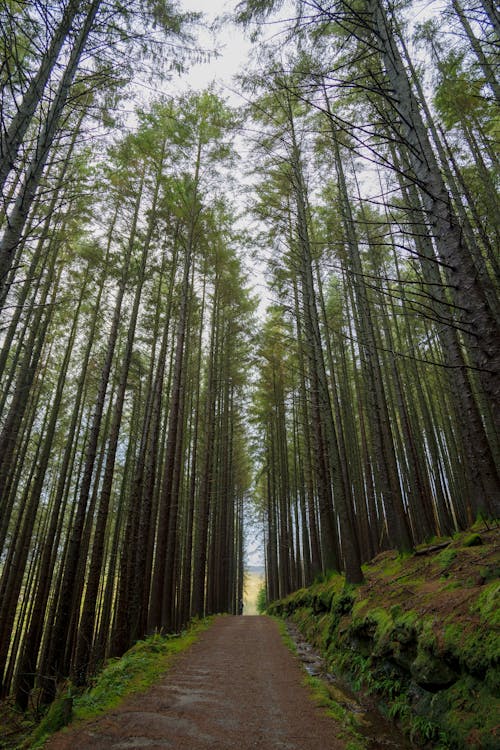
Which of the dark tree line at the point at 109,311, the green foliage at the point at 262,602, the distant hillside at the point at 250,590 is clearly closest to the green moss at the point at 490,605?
the dark tree line at the point at 109,311

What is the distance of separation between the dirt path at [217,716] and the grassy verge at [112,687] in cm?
17

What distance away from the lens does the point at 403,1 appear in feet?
18.1

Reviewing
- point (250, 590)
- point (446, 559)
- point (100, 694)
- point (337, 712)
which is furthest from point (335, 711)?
point (250, 590)

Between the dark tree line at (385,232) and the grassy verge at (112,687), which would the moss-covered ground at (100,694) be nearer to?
the grassy verge at (112,687)

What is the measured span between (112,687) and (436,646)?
374 centimetres

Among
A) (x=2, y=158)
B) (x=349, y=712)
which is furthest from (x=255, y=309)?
(x=349, y=712)

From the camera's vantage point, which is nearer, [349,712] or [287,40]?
[349,712]

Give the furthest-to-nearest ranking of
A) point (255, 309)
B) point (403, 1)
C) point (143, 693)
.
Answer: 1. point (255, 309)
2. point (403, 1)
3. point (143, 693)

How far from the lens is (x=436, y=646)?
3215 millimetres

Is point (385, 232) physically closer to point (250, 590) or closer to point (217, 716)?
point (217, 716)

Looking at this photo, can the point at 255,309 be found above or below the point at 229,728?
above

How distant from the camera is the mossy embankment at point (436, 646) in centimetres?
266

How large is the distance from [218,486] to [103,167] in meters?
13.2

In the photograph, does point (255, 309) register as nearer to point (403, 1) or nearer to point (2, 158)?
point (403, 1)
